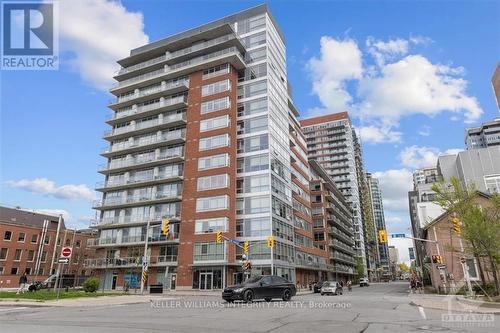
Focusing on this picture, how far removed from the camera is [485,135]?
141250 mm

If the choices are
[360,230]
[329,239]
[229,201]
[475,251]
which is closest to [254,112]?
[229,201]

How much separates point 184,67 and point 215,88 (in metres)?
6.96

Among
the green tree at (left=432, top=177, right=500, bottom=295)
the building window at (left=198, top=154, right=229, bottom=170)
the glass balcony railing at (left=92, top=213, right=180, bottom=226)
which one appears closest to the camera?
the green tree at (left=432, top=177, right=500, bottom=295)

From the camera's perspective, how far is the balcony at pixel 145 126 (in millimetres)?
53844

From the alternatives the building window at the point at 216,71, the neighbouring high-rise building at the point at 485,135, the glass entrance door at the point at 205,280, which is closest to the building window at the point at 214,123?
the building window at the point at 216,71

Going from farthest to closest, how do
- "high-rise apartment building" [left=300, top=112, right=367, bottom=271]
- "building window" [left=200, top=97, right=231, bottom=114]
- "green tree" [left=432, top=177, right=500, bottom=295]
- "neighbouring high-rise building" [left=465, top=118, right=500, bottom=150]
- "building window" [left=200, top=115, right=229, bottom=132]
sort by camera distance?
"neighbouring high-rise building" [left=465, top=118, right=500, bottom=150] → "high-rise apartment building" [left=300, top=112, right=367, bottom=271] → "building window" [left=200, top=97, right=231, bottom=114] → "building window" [left=200, top=115, right=229, bottom=132] → "green tree" [left=432, top=177, right=500, bottom=295]

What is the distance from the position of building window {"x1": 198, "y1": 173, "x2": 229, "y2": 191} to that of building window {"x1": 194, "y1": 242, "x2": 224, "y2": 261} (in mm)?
7420

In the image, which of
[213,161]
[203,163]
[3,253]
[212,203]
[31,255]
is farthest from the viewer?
[31,255]

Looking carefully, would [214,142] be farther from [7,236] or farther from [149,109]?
[7,236]

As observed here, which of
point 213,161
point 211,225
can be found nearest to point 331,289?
point 211,225

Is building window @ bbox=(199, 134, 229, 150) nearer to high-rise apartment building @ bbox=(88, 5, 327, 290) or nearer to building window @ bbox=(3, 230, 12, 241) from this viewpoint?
high-rise apartment building @ bbox=(88, 5, 327, 290)

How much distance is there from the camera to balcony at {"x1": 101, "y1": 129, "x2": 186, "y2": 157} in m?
53.1

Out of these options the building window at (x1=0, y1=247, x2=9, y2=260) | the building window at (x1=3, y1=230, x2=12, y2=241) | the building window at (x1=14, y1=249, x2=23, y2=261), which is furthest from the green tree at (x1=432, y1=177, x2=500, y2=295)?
the building window at (x1=3, y1=230, x2=12, y2=241)

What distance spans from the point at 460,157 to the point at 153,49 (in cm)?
5654
